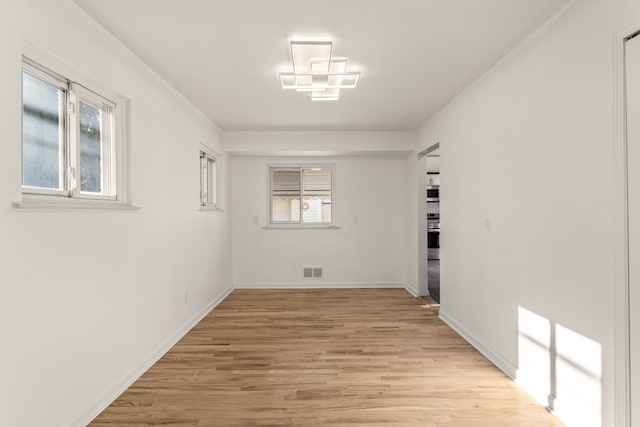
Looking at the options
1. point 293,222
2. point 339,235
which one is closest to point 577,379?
point 339,235

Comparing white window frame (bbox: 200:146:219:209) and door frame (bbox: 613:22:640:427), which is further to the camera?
white window frame (bbox: 200:146:219:209)

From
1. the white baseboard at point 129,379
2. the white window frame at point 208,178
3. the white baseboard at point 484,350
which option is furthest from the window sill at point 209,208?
the white baseboard at point 484,350

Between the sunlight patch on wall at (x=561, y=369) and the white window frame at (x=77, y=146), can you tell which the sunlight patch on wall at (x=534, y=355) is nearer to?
the sunlight patch on wall at (x=561, y=369)

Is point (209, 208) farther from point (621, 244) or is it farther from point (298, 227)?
point (621, 244)

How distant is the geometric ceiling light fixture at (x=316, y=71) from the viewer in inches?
105

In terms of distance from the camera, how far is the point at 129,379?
2.65m

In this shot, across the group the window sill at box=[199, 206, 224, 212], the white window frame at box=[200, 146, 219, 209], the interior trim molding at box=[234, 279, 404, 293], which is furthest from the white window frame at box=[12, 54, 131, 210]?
the interior trim molding at box=[234, 279, 404, 293]

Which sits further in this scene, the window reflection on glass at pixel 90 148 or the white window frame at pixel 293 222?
the white window frame at pixel 293 222

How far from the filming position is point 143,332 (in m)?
2.91

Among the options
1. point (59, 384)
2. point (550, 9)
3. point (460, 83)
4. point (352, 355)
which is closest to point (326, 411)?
point (352, 355)

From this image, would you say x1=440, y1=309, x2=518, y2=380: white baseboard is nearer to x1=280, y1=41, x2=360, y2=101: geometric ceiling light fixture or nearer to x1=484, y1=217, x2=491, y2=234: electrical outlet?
x1=484, y1=217, x2=491, y2=234: electrical outlet

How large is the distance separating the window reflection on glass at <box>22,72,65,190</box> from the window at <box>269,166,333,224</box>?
4.26m

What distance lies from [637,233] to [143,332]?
3286mm

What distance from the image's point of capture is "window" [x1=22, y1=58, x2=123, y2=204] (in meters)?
1.91
